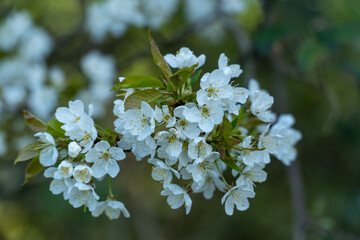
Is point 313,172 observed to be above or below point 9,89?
below

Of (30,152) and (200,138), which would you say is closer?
(200,138)

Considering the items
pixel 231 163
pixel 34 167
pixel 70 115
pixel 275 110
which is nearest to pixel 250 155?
pixel 231 163

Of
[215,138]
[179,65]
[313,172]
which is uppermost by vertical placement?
[179,65]

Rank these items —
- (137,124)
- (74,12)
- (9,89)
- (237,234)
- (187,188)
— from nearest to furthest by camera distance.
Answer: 1. (137,124)
2. (187,188)
3. (9,89)
4. (237,234)
5. (74,12)

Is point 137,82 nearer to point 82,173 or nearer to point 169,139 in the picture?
point 169,139

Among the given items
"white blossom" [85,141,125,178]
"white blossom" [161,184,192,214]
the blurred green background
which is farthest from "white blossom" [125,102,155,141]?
the blurred green background

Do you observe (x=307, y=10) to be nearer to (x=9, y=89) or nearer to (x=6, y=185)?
(x=9, y=89)

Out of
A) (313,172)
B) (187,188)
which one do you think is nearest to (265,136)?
(187,188)

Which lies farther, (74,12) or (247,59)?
(74,12)

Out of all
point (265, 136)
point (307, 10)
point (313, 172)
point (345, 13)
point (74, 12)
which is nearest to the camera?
point (265, 136)
